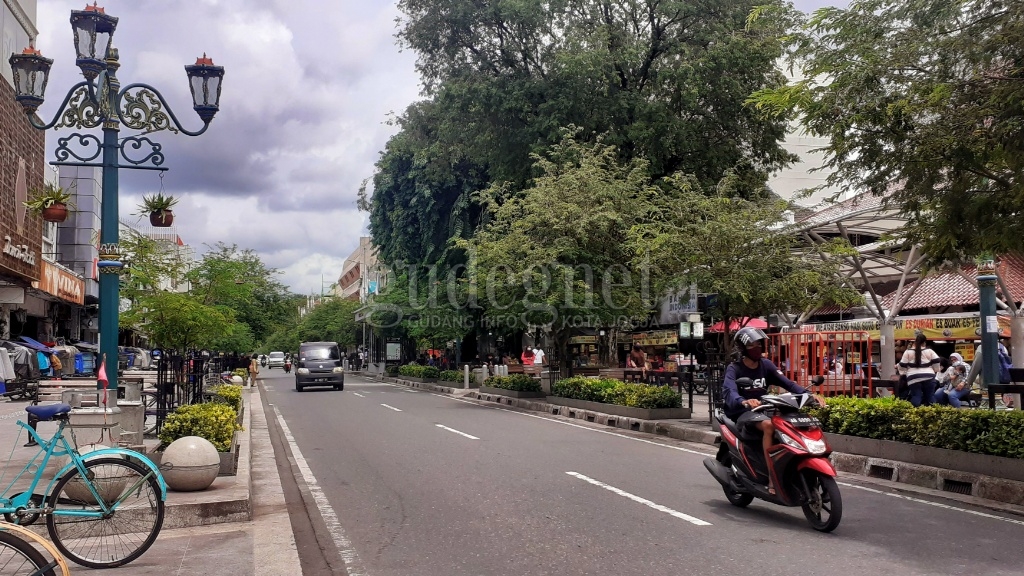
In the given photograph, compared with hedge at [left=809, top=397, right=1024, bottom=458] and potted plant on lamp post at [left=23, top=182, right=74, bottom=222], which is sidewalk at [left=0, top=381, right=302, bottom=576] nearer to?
potted plant on lamp post at [left=23, top=182, right=74, bottom=222]

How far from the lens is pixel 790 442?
24.2 feet

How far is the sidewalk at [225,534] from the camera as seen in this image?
20.4 feet

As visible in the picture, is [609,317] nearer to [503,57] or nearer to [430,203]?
[503,57]

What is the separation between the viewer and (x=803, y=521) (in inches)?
307

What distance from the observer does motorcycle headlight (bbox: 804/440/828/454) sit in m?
7.25

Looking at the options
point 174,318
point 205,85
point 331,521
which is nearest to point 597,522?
point 331,521

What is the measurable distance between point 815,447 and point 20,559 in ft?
19.4

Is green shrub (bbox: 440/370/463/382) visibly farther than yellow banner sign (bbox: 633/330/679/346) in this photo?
Yes

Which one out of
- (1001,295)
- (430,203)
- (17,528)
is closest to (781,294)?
(1001,295)

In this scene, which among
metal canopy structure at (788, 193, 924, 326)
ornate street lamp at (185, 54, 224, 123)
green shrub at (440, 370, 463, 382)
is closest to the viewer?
ornate street lamp at (185, 54, 224, 123)

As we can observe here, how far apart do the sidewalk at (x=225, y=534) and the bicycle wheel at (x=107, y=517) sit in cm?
13

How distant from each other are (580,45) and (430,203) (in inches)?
562

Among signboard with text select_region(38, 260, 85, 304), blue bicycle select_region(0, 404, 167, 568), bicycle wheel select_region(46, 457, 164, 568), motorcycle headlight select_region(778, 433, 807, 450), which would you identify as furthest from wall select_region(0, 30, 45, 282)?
motorcycle headlight select_region(778, 433, 807, 450)

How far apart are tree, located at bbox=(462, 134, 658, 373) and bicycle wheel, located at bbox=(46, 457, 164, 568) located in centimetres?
1542
